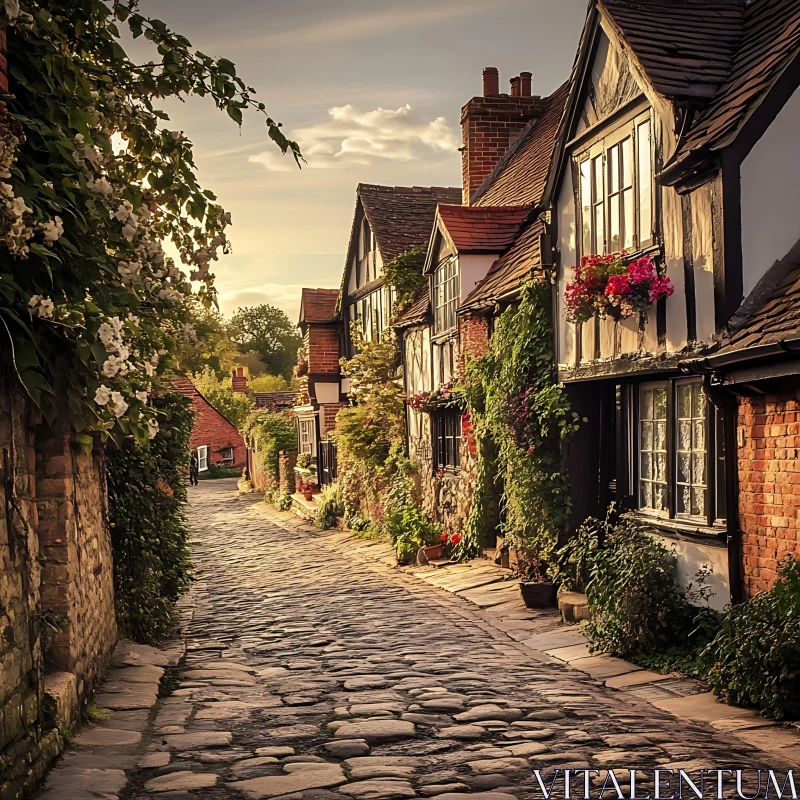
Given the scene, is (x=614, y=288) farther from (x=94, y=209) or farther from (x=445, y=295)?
(x=445, y=295)

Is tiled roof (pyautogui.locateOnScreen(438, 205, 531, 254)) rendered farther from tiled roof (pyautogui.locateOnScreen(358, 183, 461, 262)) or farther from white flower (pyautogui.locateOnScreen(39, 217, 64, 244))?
white flower (pyautogui.locateOnScreen(39, 217, 64, 244))

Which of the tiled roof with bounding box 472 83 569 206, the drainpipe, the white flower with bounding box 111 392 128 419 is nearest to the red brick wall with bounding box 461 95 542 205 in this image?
the tiled roof with bounding box 472 83 569 206

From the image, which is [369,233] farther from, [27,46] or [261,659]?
[27,46]

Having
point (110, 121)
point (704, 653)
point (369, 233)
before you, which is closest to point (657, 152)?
point (704, 653)

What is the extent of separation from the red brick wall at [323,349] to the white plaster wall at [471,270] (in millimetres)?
12097

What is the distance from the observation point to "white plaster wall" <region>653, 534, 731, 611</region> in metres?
8.74

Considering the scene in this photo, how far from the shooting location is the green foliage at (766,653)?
664 cm

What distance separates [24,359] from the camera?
4953mm

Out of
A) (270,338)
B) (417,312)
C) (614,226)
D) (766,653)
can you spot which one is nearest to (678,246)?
(614,226)

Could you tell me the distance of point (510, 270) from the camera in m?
14.6

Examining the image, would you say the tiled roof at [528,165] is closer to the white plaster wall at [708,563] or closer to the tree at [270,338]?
the white plaster wall at [708,563]

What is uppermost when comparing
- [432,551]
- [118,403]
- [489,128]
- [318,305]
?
[489,128]

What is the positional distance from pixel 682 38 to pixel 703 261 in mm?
2934

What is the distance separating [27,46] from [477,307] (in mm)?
9608
